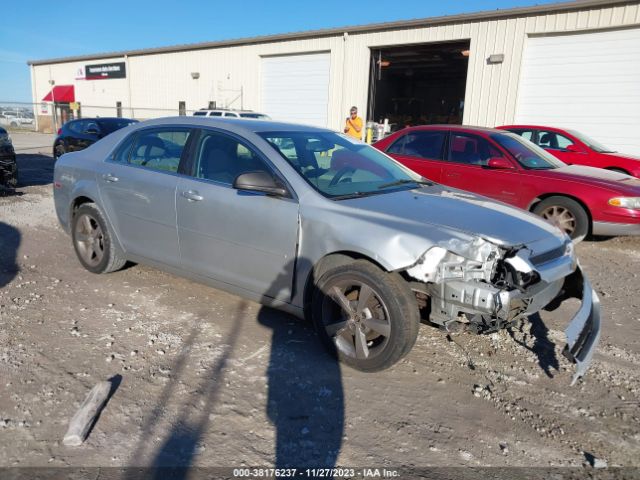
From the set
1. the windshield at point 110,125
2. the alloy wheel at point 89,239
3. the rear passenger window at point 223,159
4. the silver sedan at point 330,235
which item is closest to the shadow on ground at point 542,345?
the silver sedan at point 330,235

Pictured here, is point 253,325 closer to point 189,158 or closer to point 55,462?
point 189,158

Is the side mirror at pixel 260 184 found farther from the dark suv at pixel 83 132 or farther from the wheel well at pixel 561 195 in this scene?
the dark suv at pixel 83 132

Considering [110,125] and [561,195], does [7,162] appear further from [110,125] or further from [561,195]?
[561,195]

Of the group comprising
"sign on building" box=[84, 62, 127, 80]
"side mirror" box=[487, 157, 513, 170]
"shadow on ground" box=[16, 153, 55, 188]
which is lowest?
"shadow on ground" box=[16, 153, 55, 188]

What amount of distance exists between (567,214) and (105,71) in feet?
103

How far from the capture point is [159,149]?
443 cm

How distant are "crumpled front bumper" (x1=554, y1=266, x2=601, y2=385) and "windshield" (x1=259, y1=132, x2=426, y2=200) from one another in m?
1.49

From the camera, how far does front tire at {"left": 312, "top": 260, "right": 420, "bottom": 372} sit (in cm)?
306

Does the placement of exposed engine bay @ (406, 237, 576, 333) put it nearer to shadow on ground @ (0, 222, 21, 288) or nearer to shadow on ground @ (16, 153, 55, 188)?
shadow on ground @ (0, 222, 21, 288)

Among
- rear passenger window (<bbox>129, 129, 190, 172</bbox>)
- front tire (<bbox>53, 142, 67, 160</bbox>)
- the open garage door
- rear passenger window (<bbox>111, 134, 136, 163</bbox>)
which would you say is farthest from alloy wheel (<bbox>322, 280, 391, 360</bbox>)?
the open garage door

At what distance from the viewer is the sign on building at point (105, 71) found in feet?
98.9

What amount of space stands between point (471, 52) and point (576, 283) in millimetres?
13968

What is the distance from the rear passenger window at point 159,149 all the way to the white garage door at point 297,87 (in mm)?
15303

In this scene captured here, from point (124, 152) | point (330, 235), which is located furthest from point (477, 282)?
point (124, 152)
